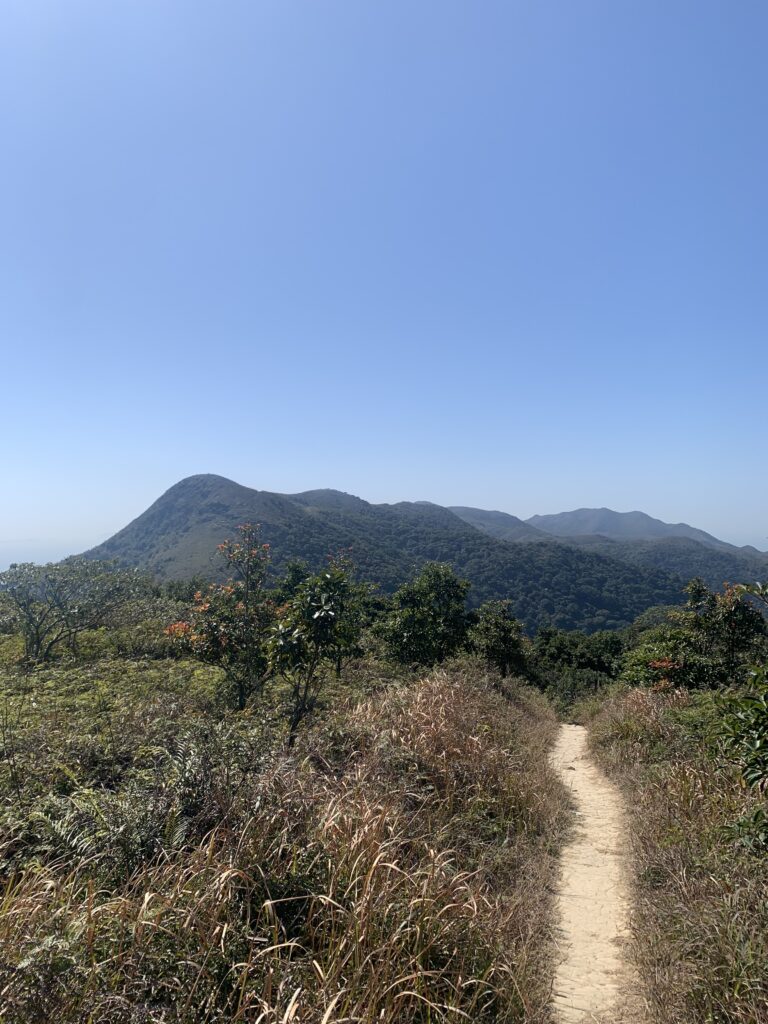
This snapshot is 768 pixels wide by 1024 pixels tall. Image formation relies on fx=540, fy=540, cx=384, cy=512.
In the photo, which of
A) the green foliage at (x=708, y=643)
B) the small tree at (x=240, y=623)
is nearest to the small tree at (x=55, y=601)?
the small tree at (x=240, y=623)

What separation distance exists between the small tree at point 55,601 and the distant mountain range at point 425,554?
109 ft

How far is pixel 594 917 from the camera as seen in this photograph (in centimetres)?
446

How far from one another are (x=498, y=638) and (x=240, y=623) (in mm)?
11099

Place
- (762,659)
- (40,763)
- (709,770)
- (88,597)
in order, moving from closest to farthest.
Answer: (40,763)
(709,770)
(762,659)
(88,597)

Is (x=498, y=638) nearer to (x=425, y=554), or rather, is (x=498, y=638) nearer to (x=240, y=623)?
(x=240, y=623)

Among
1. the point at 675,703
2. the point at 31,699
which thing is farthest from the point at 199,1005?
the point at 675,703

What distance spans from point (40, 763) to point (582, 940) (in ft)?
16.0

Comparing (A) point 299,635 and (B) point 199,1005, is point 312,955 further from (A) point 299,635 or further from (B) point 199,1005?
(A) point 299,635

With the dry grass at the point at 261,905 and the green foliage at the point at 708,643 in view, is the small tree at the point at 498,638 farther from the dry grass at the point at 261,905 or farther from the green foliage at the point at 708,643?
the dry grass at the point at 261,905

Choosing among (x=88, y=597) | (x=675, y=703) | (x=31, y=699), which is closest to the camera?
(x=31, y=699)

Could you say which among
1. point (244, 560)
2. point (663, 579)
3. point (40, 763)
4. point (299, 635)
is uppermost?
point (244, 560)

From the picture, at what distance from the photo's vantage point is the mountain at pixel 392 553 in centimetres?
7031

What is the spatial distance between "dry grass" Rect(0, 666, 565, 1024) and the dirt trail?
0.20 m

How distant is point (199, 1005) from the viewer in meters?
2.47
